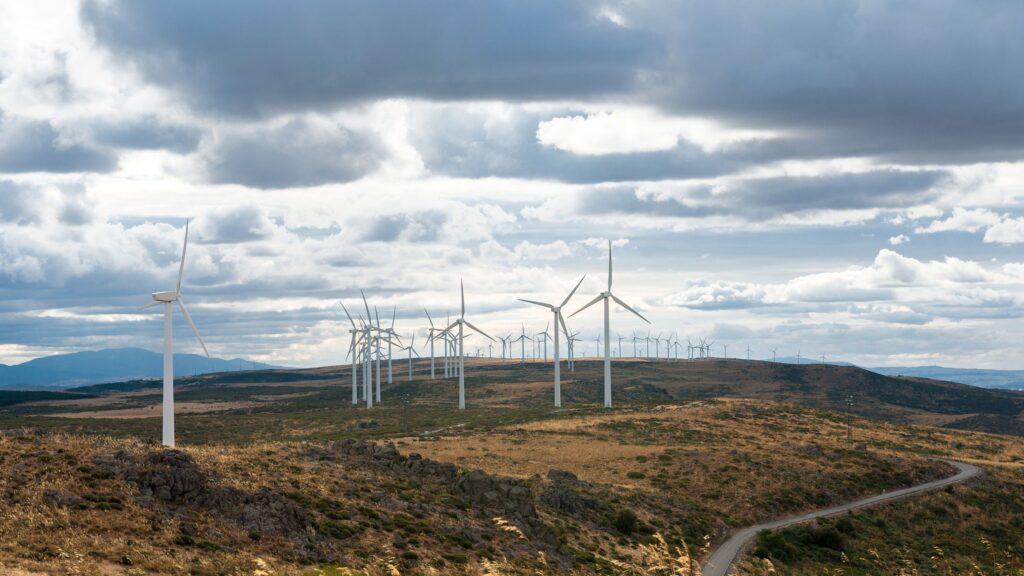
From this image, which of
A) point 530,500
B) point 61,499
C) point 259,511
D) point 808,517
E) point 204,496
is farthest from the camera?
point 808,517

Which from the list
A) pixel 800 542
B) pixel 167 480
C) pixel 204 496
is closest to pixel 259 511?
pixel 204 496

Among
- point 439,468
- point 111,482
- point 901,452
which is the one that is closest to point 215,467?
point 111,482

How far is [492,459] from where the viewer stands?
4237 inches

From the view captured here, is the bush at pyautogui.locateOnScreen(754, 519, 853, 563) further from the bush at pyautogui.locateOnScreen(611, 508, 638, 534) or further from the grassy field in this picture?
the bush at pyautogui.locateOnScreen(611, 508, 638, 534)

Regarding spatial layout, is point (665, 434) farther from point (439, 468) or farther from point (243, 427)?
point (243, 427)

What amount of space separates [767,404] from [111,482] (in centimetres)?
14378

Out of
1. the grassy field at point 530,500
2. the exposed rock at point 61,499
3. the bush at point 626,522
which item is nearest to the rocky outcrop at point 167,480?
the grassy field at point 530,500

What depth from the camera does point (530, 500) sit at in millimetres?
69625

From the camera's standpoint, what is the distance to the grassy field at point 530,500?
1842 inches

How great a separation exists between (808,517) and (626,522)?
25.7 meters

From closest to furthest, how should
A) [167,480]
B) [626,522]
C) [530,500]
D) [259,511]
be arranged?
[259,511]
[167,480]
[530,500]
[626,522]

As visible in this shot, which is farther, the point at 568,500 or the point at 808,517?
the point at 808,517

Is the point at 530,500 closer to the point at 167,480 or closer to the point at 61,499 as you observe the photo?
the point at 167,480

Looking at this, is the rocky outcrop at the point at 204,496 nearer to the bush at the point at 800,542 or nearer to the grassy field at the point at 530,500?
the grassy field at the point at 530,500
